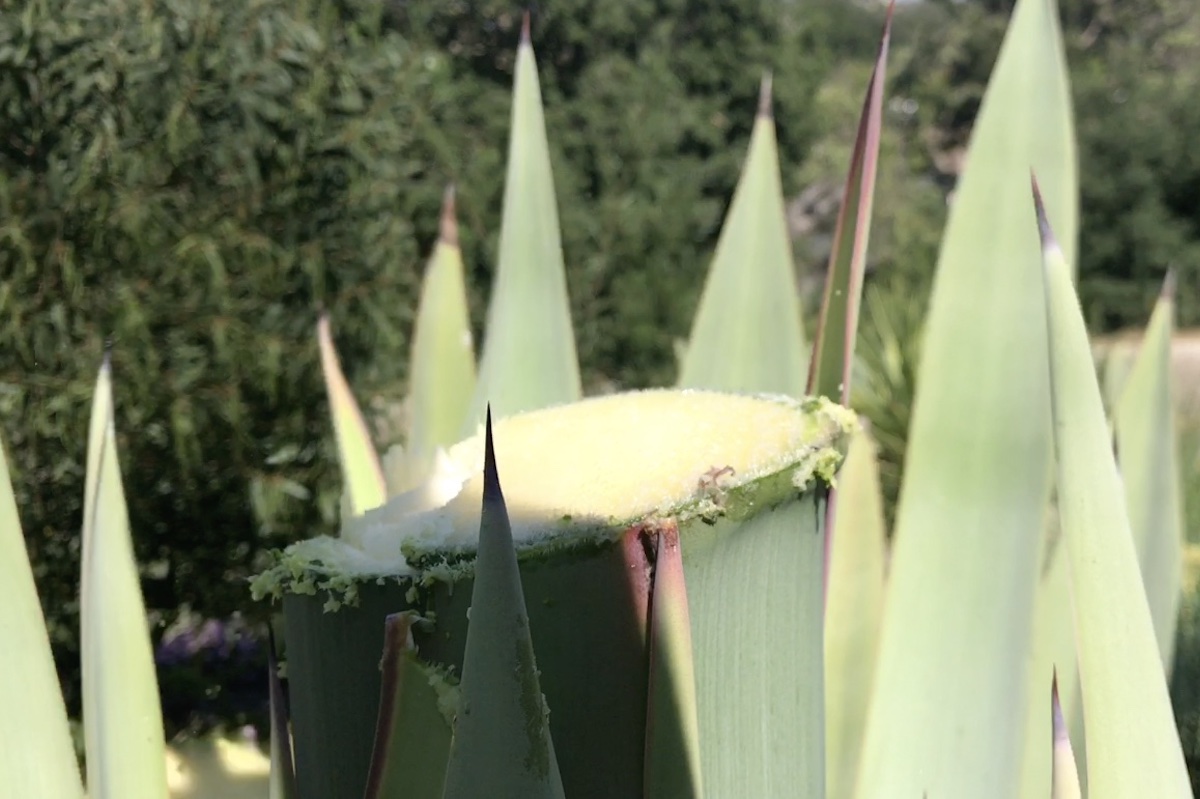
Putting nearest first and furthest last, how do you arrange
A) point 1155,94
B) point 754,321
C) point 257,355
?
point 754,321
point 257,355
point 1155,94

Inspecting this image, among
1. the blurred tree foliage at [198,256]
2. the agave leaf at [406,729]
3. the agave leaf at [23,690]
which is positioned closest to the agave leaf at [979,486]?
the agave leaf at [406,729]

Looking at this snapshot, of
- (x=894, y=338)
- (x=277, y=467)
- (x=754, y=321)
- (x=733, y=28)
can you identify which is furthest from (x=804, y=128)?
(x=754, y=321)

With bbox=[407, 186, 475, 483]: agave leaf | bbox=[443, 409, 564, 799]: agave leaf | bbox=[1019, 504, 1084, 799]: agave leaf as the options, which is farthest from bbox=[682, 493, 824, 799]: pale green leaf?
bbox=[407, 186, 475, 483]: agave leaf

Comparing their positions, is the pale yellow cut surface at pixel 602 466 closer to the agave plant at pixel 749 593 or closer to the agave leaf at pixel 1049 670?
the agave plant at pixel 749 593

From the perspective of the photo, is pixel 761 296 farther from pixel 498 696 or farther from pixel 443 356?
pixel 498 696

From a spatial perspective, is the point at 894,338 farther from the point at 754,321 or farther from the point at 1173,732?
the point at 1173,732
